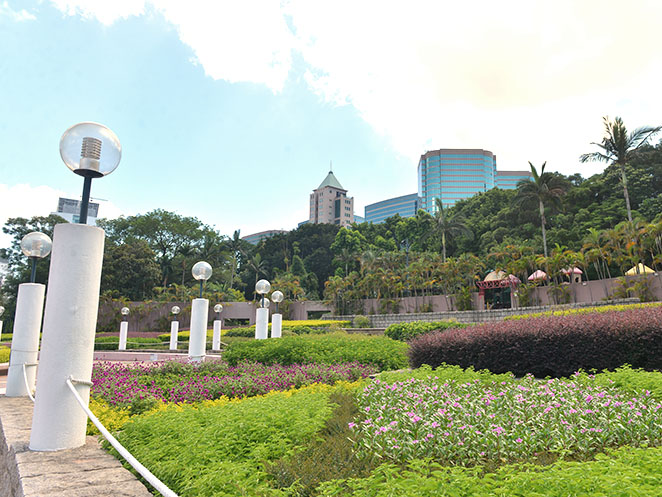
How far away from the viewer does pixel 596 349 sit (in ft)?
22.7

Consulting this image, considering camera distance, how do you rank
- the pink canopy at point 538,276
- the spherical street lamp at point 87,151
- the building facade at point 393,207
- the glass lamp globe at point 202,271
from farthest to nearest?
the building facade at point 393,207 < the pink canopy at point 538,276 < the glass lamp globe at point 202,271 < the spherical street lamp at point 87,151

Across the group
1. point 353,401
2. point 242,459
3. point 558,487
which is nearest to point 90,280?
point 242,459

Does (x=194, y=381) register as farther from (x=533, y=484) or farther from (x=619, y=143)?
(x=619, y=143)

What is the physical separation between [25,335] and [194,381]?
2529mm

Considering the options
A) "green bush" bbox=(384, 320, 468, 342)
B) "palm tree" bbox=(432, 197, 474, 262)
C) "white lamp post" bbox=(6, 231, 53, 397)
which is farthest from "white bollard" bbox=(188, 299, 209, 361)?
"palm tree" bbox=(432, 197, 474, 262)

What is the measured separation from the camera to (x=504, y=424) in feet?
11.8

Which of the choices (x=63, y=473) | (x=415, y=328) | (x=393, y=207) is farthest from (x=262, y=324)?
(x=393, y=207)

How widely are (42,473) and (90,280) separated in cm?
135

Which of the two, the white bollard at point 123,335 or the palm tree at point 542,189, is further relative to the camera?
the palm tree at point 542,189

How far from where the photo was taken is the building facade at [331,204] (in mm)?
114875

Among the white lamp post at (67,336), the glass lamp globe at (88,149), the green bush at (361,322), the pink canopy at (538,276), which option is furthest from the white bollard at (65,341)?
the green bush at (361,322)

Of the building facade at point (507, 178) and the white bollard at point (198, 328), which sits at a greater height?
the building facade at point (507, 178)

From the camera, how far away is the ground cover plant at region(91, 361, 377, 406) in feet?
19.0

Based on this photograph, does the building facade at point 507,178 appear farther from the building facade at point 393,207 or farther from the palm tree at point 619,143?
the palm tree at point 619,143
